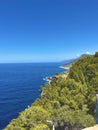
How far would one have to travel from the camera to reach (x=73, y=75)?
4644 cm

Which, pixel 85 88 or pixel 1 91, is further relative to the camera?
pixel 1 91

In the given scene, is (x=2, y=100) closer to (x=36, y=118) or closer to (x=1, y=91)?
(x=1, y=91)

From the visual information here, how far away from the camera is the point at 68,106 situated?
36.2 metres

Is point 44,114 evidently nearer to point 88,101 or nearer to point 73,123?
point 73,123

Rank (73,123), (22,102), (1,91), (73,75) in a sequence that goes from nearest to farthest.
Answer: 1. (73,123)
2. (73,75)
3. (22,102)
4. (1,91)

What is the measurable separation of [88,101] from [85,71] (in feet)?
26.9

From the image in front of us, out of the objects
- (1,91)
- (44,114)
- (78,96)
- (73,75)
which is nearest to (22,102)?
(1,91)

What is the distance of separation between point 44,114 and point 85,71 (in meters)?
18.7

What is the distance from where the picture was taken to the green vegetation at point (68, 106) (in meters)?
30.3

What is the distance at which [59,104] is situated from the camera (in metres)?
36.8

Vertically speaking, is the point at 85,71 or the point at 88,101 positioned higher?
the point at 85,71

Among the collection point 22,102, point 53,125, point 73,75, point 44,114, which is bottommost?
point 22,102

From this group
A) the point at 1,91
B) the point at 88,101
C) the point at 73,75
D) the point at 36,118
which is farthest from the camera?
the point at 1,91

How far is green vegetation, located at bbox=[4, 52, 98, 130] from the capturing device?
30312 mm
